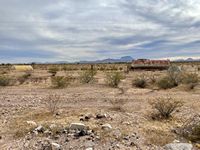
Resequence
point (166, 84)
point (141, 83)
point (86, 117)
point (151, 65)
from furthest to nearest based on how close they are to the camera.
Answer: point (151, 65) → point (141, 83) → point (166, 84) → point (86, 117)

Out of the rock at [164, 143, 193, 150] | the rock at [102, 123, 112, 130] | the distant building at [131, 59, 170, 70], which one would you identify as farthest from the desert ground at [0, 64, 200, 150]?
the distant building at [131, 59, 170, 70]

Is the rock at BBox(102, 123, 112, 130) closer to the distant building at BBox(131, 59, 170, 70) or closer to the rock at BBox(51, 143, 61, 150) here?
the rock at BBox(51, 143, 61, 150)

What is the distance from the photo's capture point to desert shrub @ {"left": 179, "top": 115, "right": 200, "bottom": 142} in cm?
1081

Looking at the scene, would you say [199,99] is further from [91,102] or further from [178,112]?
[91,102]

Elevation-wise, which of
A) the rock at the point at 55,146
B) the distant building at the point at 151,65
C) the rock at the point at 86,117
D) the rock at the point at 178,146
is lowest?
the rock at the point at 178,146

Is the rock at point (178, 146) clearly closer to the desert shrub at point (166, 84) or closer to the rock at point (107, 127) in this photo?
the rock at point (107, 127)

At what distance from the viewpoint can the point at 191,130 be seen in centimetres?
1123

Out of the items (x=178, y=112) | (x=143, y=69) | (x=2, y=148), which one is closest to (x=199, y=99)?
(x=178, y=112)

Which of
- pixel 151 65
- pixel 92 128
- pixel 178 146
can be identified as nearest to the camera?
pixel 178 146

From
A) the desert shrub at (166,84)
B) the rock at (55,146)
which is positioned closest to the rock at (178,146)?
the rock at (55,146)

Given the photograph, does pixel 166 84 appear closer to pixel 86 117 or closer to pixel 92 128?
pixel 86 117

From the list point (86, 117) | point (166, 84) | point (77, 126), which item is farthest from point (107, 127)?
point (166, 84)

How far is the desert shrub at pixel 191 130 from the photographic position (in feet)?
35.5

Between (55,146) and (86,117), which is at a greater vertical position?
(86,117)
